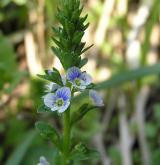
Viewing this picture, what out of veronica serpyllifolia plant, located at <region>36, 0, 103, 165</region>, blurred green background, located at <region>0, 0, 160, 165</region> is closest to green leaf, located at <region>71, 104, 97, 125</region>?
veronica serpyllifolia plant, located at <region>36, 0, 103, 165</region>

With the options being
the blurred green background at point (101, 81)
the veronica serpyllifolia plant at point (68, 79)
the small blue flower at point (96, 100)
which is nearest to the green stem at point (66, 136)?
the veronica serpyllifolia plant at point (68, 79)

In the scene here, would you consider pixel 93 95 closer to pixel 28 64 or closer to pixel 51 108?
pixel 51 108

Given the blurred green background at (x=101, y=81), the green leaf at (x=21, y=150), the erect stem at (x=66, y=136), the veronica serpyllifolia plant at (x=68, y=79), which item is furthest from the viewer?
the blurred green background at (x=101, y=81)

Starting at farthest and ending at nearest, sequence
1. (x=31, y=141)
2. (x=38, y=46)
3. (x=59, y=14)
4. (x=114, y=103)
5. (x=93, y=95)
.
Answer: (x=38, y=46) < (x=114, y=103) < (x=31, y=141) < (x=93, y=95) < (x=59, y=14)

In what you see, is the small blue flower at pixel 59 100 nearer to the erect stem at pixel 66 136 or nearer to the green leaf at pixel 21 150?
the erect stem at pixel 66 136

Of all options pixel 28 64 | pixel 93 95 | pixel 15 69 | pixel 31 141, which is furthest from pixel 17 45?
pixel 93 95

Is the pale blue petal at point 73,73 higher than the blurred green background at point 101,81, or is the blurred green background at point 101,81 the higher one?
the blurred green background at point 101,81

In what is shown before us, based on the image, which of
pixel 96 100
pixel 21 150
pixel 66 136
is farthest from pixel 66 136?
pixel 21 150
